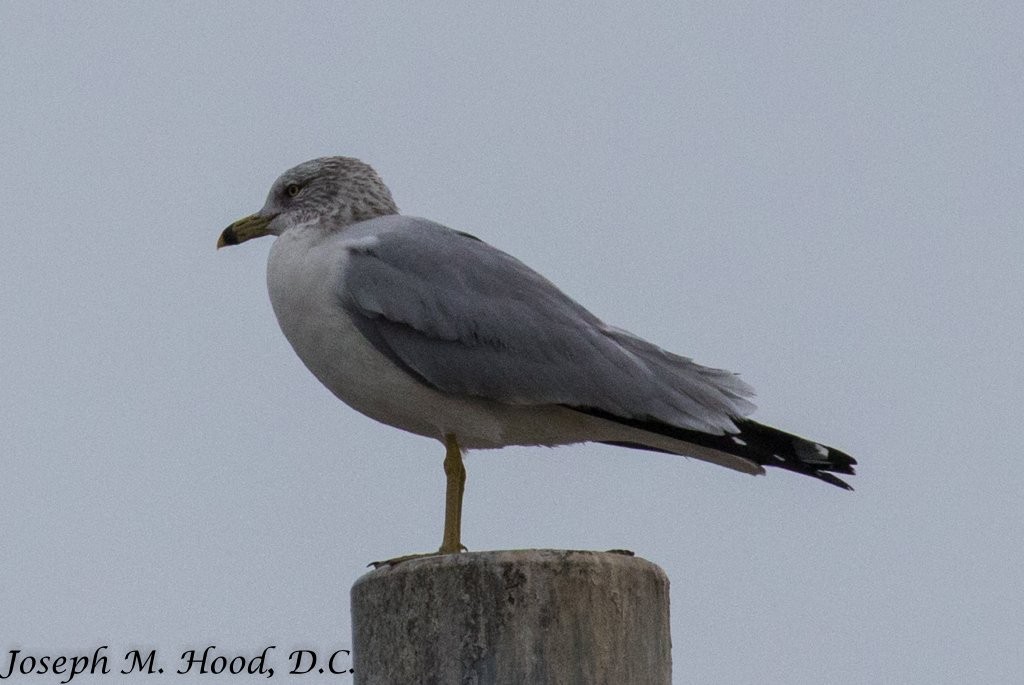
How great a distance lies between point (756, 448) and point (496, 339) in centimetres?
112

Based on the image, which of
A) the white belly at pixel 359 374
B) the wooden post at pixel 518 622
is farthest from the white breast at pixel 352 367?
the wooden post at pixel 518 622

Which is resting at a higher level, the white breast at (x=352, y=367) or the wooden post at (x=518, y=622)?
the white breast at (x=352, y=367)

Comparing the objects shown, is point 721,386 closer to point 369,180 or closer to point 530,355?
point 530,355

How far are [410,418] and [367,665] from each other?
202 centimetres

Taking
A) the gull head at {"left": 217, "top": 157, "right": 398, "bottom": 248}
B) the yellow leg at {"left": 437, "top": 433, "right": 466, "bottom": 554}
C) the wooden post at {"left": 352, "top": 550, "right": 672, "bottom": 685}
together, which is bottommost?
the wooden post at {"left": 352, "top": 550, "right": 672, "bottom": 685}

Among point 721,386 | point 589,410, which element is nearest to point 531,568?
point 589,410

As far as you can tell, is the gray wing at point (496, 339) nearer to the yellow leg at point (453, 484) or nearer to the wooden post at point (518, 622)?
the yellow leg at point (453, 484)

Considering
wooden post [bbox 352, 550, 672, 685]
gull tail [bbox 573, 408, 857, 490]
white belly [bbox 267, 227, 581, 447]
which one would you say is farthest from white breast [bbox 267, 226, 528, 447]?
wooden post [bbox 352, 550, 672, 685]

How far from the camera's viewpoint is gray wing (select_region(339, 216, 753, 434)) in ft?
20.6

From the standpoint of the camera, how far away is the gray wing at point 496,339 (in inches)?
247

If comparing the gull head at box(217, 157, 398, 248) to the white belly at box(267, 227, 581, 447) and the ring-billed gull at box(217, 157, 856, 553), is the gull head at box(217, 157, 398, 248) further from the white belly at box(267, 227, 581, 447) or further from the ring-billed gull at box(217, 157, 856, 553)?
the white belly at box(267, 227, 581, 447)

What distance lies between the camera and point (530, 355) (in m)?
6.35

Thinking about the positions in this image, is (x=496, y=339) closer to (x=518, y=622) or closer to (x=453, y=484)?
(x=453, y=484)

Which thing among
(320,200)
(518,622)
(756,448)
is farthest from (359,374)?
(518,622)
